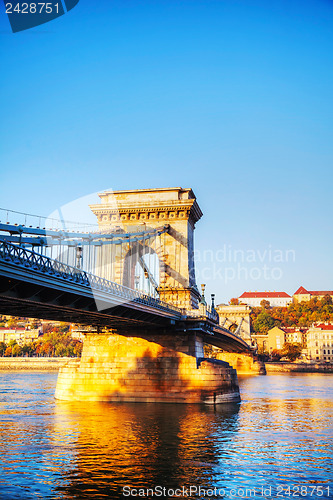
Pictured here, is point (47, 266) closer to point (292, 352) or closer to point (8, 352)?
point (292, 352)

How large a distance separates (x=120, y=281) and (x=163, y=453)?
84.3 feet

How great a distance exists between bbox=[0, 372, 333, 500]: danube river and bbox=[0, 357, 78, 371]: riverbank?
90.4 meters

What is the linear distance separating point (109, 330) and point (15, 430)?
586 inches

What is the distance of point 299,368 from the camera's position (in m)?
115

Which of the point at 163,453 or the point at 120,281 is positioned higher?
the point at 120,281

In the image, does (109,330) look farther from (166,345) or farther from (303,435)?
(303,435)

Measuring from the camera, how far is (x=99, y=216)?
47375 mm

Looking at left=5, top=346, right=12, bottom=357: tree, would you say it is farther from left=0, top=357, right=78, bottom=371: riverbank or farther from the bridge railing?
the bridge railing

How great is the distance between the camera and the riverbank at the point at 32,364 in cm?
11856

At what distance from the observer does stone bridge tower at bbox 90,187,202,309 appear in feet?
146

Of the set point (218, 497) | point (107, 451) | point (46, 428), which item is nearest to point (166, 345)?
point (46, 428)

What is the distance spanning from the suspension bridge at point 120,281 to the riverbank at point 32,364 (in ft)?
238

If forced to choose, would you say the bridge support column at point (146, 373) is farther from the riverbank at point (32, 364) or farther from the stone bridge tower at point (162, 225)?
the riverbank at point (32, 364)

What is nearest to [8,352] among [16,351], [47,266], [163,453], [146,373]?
[16,351]
